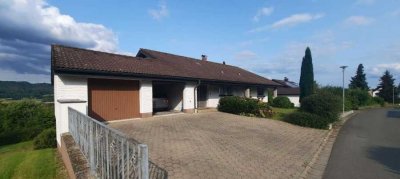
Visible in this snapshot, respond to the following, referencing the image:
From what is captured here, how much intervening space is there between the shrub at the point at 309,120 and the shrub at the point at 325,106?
2.24ft

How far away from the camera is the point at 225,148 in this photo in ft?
31.7

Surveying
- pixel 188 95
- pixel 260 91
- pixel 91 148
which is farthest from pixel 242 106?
pixel 91 148

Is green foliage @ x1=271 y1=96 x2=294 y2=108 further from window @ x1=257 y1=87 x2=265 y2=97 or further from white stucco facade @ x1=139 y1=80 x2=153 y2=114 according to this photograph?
white stucco facade @ x1=139 y1=80 x2=153 y2=114

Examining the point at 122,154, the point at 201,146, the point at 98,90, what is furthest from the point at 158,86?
the point at 122,154

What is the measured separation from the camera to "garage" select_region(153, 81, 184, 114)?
19812 mm

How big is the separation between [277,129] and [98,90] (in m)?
10.0

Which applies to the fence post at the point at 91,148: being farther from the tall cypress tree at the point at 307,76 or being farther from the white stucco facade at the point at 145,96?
the tall cypress tree at the point at 307,76

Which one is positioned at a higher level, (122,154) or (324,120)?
(122,154)

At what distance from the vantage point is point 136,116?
1605 centimetres

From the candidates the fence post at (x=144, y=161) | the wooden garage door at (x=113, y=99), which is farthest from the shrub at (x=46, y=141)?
the fence post at (x=144, y=161)

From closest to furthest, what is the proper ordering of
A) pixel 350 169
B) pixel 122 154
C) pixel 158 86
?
1. pixel 122 154
2. pixel 350 169
3. pixel 158 86

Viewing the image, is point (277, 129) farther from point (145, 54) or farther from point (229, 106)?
point (145, 54)

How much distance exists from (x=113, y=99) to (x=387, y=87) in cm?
7319

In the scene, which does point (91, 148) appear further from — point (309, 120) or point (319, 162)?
point (309, 120)
